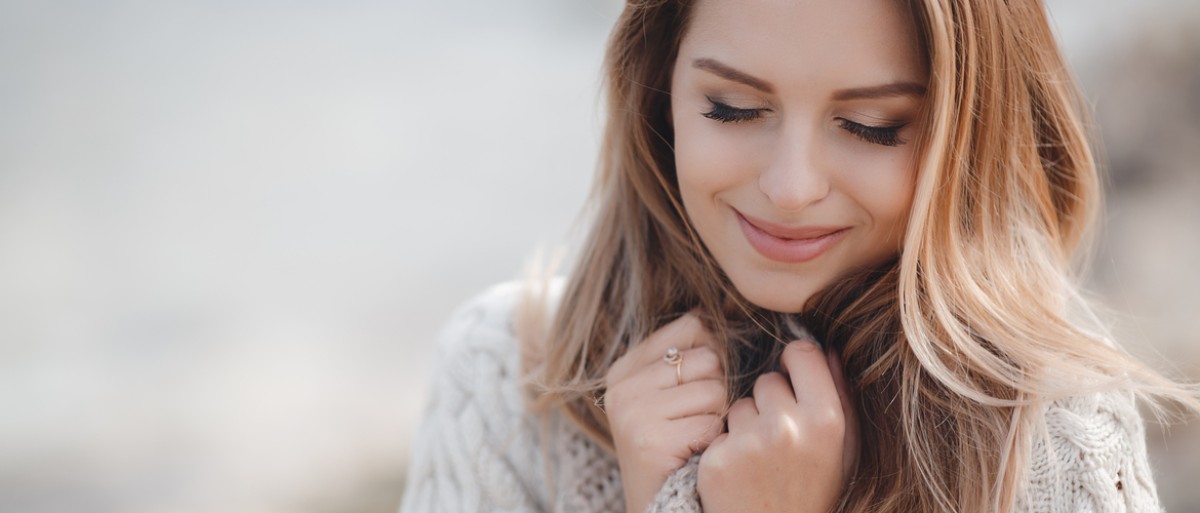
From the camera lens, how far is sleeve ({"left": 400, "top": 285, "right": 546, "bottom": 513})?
72.5 inches

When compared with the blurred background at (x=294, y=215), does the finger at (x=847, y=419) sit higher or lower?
lower

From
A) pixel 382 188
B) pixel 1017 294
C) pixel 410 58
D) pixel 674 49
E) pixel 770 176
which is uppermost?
pixel 410 58

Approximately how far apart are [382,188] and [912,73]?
11.1 feet

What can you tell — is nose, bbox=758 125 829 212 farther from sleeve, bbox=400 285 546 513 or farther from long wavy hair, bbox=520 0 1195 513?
sleeve, bbox=400 285 546 513

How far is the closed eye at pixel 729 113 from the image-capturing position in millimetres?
1502

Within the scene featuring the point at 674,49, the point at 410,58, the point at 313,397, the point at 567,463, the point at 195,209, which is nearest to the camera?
the point at 674,49

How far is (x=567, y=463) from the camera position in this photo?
1855 millimetres

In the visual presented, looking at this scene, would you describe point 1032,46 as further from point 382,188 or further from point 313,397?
point 382,188

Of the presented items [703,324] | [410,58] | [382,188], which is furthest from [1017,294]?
[410,58]

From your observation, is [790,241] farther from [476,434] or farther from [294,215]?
[294,215]

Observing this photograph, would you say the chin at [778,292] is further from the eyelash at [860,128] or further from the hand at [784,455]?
→ the eyelash at [860,128]

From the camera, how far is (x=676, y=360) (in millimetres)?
1743

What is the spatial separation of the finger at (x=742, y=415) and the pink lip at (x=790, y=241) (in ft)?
0.83

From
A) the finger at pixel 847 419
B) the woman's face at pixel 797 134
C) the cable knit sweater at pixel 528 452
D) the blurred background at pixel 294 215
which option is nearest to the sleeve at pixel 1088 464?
the cable knit sweater at pixel 528 452
